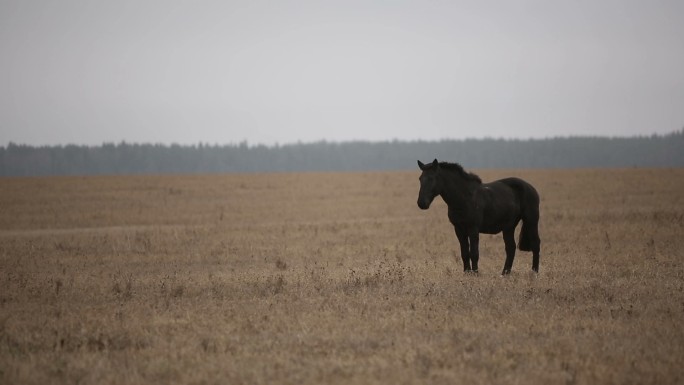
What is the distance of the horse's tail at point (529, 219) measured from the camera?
14258mm

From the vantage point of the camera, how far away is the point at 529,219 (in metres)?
14.3

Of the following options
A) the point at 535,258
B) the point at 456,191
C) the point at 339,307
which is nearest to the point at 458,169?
the point at 456,191

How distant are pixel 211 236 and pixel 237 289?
12.4 m

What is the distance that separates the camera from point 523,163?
197 m

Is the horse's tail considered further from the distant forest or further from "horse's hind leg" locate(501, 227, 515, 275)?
the distant forest

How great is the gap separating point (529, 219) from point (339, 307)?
19.6 feet

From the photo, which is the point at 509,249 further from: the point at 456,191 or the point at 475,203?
the point at 456,191

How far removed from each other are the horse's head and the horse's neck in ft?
0.64

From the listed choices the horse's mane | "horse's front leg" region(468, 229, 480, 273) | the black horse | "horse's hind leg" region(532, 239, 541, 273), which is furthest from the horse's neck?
"horse's hind leg" region(532, 239, 541, 273)

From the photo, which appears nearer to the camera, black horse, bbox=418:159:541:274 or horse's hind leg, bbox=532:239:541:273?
black horse, bbox=418:159:541:274

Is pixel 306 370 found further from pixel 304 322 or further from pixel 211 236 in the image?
pixel 211 236

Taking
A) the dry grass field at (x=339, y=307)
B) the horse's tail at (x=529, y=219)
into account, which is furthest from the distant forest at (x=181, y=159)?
the horse's tail at (x=529, y=219)

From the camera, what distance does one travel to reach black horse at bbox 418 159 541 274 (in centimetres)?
1310

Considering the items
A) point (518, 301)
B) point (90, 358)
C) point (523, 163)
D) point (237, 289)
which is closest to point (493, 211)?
point (518, 301)
